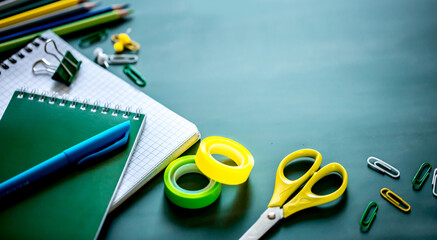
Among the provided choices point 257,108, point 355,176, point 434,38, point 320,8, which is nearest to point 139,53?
point 257,108

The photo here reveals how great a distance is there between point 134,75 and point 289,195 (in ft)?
2.31

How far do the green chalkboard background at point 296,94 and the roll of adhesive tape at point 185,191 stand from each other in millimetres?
30

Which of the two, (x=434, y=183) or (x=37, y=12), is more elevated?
(x=37, y=12)

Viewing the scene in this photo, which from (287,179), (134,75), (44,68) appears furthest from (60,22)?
(287,179)

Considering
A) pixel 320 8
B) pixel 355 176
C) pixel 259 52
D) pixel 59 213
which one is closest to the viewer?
pixel 59 213

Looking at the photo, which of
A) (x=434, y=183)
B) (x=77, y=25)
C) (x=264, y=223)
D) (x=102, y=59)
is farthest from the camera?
(x=77, y=25)

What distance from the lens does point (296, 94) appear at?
4.43ft

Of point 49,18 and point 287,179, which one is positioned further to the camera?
point 49,18

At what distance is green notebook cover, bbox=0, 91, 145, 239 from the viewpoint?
964 mm

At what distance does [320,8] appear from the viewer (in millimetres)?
1653

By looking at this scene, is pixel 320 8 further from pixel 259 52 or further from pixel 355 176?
pixel 355 176

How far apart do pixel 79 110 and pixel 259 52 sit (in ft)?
2.20

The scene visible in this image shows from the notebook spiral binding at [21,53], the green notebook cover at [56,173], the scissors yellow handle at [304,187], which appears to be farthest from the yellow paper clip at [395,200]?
the notebook spiral binding at [21,53]

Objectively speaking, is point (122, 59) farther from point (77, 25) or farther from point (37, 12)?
point (37, 12)
